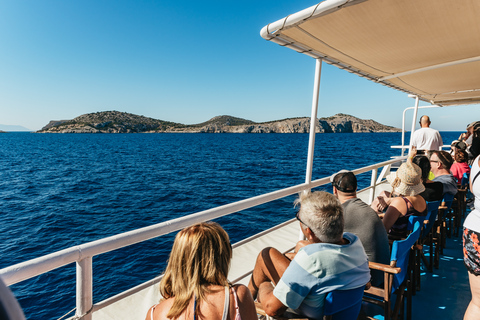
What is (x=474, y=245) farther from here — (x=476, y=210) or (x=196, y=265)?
(x=196, y=265)

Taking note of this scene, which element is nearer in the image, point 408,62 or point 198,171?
point 408,62

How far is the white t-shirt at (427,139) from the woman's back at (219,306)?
5.43 meters

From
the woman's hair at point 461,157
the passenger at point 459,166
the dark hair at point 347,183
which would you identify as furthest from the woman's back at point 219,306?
the woman's hair at point 461,157

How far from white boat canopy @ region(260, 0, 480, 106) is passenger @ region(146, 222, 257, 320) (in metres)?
1.71

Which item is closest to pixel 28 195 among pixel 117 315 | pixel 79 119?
pixel 117 315

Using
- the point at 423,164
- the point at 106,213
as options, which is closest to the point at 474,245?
the point at 423,164

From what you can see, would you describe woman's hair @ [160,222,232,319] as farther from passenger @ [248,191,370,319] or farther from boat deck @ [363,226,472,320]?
boat deck @ [363,226,472,320]

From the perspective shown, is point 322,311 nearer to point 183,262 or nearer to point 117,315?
point 183,262

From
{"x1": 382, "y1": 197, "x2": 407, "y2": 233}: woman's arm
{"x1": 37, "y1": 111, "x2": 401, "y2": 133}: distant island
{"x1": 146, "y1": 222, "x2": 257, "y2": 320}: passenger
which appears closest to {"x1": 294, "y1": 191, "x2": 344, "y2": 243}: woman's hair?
{"x1": 146, "y1": 222, "x2": 257, "y2": 320}: passenger

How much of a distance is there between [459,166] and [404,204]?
2.87m

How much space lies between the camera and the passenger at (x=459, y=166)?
172 inches

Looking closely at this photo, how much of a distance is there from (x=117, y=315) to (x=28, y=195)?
2354 cm

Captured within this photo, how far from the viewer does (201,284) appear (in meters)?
1.19

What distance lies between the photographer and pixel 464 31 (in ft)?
8.15
